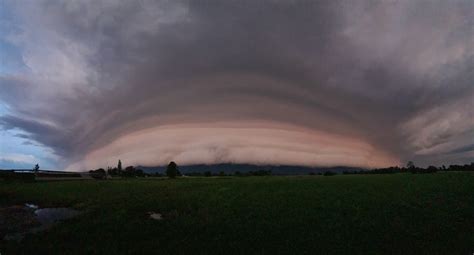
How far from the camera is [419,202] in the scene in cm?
5462

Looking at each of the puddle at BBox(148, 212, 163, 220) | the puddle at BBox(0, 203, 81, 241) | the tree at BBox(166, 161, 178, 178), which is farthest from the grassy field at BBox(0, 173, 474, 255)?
the tree at BBox(166, 161, 178, 178)

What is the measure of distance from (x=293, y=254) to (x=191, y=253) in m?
7.79

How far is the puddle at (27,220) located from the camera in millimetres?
33938

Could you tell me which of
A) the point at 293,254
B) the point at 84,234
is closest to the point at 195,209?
the point at 84,234

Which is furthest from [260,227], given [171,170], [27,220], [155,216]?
[171,170]

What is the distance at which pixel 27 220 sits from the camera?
39250 millimetres

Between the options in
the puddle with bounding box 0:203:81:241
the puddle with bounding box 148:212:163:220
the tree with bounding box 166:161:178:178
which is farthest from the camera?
the tree with bounding box 166:161:178:178

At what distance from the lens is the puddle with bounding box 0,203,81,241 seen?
33938 mm

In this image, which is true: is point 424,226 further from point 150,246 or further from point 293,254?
point 150,246

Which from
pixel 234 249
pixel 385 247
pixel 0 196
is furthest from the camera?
pixel 0 196

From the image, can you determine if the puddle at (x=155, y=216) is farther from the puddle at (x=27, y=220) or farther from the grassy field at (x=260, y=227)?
the puddle at (x=27, y=220)

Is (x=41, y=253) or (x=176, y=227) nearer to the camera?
(x=41, y=253)

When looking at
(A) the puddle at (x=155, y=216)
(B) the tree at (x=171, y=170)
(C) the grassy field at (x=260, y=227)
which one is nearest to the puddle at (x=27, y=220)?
(C) the grassy field at (x=260, y=227)

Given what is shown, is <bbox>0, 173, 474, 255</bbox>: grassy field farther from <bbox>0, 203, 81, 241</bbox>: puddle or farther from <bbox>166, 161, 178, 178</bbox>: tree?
<bbox>166, 161, 178, 178</bbox>: tree
